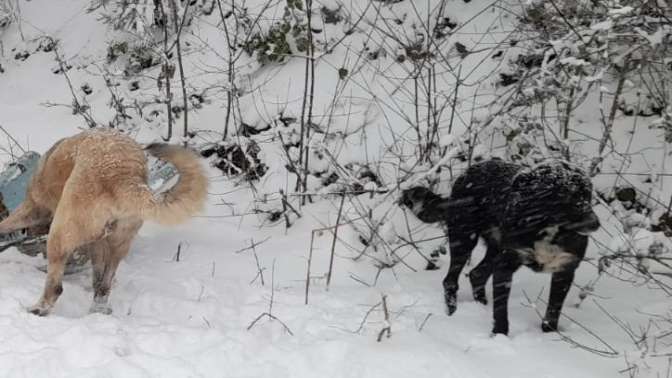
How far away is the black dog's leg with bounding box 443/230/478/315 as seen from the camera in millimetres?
4781

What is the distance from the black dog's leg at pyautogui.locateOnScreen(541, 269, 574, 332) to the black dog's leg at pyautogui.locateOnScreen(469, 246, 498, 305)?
57 cm

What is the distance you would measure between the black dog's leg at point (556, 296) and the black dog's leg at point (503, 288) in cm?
26

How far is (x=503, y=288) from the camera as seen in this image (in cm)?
424

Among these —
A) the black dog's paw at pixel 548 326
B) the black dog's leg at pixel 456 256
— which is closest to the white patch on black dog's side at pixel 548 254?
the black dog's paw at pixel 548 326

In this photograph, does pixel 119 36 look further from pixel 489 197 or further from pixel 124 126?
pixel 489 197

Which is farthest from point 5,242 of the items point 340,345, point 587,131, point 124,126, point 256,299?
point 587,131

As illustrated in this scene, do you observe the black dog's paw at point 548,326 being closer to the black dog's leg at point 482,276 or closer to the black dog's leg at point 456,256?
the black dog's leg at point 482,276

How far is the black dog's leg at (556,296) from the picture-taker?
4.20 m

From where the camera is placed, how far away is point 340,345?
13.2ft

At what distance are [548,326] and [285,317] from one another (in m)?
1.74

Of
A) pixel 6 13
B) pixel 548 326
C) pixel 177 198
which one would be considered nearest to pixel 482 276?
pixel 548 326

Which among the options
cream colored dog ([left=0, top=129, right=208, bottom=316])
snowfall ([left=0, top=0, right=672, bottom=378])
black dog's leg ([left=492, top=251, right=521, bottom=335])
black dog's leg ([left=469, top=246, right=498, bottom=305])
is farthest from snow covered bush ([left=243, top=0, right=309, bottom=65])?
black dog's leg ([left=492, top=251, right=521, bottom=335])

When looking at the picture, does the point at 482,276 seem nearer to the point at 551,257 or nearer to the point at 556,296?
the point at 556,296

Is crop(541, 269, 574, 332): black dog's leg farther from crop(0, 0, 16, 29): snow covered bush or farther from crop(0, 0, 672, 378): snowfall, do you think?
crop(0, 0, 16, 29): snow covered bush
